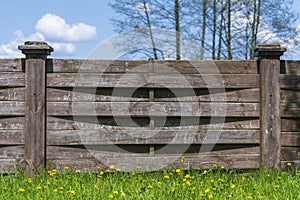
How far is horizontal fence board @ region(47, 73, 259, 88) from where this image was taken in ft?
17.9

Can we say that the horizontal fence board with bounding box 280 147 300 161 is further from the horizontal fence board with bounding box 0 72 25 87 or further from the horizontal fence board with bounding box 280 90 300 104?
the horizontal fence board with bounding box 0 72 25 87

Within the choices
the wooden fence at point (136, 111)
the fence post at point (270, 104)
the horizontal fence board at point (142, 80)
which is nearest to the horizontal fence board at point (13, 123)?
the wooden fence at point (136, 111)

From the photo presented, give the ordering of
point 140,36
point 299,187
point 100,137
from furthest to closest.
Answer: point 140,36
point 100,137
point 299,187

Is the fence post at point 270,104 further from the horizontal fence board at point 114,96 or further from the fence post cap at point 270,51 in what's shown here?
the horizontal fence board at point 114,96

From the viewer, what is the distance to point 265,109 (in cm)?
566

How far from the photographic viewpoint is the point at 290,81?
18.8ft

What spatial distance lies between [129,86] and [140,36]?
6.63 metres

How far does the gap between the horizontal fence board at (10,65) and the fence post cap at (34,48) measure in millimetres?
161

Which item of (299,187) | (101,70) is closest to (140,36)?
(101,70)

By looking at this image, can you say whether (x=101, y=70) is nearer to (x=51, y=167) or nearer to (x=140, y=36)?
(x=51, y=167)

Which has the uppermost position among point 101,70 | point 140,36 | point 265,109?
point 140,36

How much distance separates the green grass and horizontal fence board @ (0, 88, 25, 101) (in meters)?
0.93

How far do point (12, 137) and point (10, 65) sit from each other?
891 mm

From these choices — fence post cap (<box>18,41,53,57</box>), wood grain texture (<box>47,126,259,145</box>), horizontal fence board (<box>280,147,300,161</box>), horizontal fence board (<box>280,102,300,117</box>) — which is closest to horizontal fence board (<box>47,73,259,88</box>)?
fence post cap (<box>18,41,53,57</box>)
